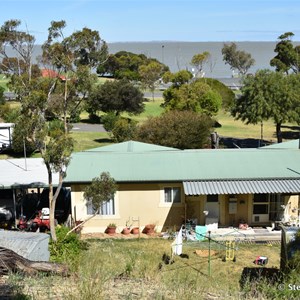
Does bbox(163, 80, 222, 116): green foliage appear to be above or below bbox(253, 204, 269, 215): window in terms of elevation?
above

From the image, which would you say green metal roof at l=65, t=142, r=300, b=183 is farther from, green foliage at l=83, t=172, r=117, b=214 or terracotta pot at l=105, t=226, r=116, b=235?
green foliage at l=83, t=172, r=117, b=214

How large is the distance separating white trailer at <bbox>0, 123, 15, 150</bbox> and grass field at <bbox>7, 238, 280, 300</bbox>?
667 inches

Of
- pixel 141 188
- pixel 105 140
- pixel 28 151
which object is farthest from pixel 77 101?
pixel 105 140

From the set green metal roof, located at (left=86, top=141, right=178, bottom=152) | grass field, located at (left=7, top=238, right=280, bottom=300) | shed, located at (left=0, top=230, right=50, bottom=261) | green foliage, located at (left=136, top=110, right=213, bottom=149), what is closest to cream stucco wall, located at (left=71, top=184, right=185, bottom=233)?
grass field, located at (left=7, top=238, right=280, bottom=300)

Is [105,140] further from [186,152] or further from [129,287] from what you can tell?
[129,287]

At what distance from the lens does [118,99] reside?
1816 inches

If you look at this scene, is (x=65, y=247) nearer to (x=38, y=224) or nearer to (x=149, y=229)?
(x=38, y=224)

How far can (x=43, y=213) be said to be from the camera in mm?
18922

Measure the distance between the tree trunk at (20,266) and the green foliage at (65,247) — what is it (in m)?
6.03

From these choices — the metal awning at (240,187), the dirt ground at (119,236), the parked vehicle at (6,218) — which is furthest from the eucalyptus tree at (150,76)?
the dirt ground at (119,236)

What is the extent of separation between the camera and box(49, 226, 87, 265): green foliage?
552 inches

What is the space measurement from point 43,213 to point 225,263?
25.0 feet

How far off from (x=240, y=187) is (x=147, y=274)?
10.8 meters

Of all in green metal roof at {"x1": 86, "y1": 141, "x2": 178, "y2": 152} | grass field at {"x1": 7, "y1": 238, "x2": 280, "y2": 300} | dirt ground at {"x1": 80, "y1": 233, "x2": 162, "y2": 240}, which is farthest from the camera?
green metal roof at {"x1": 86, "y1": 141, "x2": 178, "y2": 152}
